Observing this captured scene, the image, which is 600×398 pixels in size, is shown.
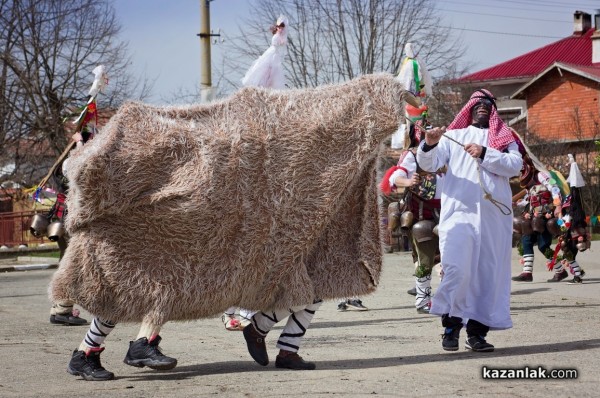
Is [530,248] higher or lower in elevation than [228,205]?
lower

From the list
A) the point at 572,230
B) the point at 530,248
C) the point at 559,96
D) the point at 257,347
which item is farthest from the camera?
the point at 559,96

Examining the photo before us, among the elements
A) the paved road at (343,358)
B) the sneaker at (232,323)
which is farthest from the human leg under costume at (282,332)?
the sneaker at (232,323)

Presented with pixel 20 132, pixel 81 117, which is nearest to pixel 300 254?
pixel 81 117

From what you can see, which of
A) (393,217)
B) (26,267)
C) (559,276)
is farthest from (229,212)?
(26,267)

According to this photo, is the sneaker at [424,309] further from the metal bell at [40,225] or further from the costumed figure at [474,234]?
the metal bell at [40,225]

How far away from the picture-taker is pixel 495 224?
315 inches

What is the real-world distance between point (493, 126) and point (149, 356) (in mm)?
3306

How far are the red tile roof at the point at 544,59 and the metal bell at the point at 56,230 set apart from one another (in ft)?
130

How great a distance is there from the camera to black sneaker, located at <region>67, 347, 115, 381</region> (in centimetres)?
685

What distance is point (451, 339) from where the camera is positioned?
8.02 m

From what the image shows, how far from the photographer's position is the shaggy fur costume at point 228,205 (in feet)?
22.0

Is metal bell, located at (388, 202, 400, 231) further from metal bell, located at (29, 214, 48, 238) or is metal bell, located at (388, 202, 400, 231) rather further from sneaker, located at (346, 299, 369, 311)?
metal bell, located at (29, 214, 48, 238)

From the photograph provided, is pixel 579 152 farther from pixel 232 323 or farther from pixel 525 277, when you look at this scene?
pixel 232 323

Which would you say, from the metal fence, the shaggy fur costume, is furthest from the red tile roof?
the shaggy fur costume
